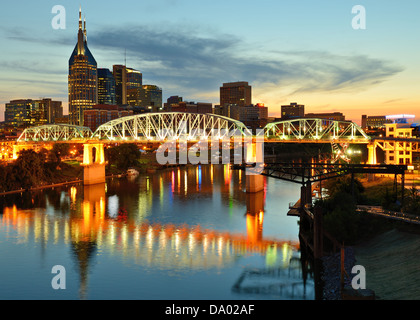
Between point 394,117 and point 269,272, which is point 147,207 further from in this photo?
point 394,117

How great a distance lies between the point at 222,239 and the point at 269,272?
36.3 feet

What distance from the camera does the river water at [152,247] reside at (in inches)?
1211

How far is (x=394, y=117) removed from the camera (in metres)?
100

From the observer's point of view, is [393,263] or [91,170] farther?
[91,170]

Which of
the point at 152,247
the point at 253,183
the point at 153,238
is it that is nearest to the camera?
the point at 152,247

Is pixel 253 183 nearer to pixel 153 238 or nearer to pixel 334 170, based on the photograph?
pixel 334 170

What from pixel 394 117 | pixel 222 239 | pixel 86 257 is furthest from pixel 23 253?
pixel 394 117

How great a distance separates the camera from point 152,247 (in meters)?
41.0

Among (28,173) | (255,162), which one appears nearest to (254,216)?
(255,162)

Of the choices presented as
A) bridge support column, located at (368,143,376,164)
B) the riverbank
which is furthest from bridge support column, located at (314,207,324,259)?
bridge support column, located at (368,143,376,164)

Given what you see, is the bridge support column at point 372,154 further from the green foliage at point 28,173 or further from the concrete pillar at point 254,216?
the green foliage at point 28,173

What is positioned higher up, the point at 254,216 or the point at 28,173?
the point at 28,173
